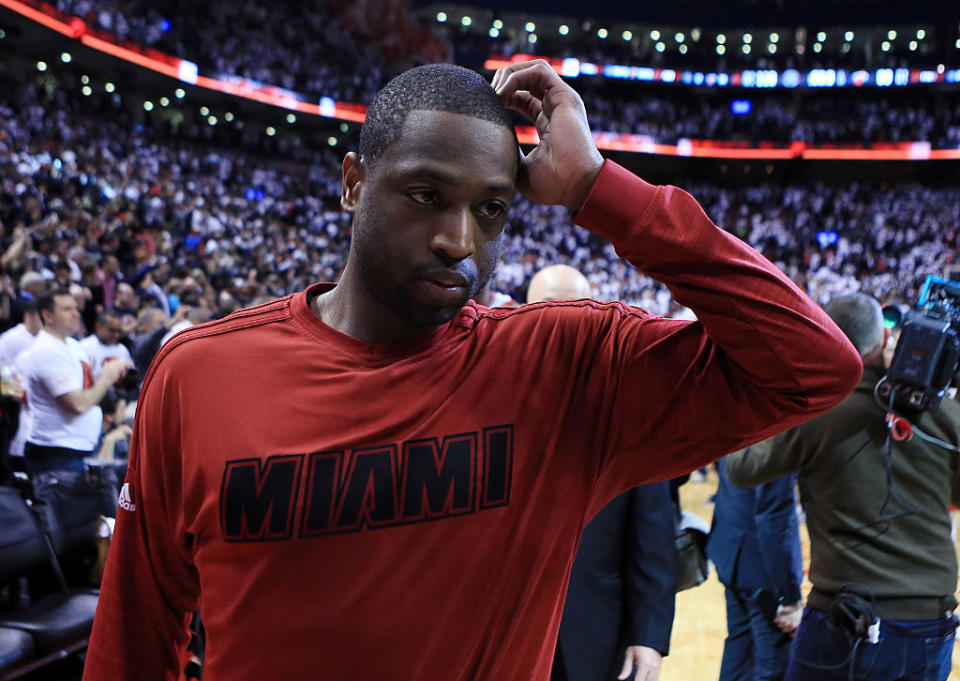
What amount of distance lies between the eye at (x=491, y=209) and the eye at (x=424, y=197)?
0.07m

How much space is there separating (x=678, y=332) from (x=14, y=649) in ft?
9.04

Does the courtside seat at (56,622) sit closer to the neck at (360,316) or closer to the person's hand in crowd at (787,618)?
the neck at (360,316)

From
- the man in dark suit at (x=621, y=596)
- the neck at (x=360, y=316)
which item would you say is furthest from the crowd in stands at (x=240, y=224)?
the neck at (x=360, y=316)

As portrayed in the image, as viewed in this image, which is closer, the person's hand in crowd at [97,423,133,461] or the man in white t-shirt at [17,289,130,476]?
the man in white t-shirt at [17,289,130,476]

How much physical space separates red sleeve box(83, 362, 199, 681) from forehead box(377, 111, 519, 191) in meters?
0.47

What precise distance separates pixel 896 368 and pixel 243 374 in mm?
1758

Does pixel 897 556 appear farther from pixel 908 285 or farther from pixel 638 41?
pixel 638 41

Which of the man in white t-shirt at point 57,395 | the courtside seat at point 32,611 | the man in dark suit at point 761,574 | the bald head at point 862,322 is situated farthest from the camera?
the man in white t-shirt at point 57,395

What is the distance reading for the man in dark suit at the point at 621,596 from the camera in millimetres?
2035

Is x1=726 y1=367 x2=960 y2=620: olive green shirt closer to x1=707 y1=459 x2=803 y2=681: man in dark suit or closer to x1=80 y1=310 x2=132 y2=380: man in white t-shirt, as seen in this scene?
x1=707 y1=459 x2=803 y2=681: man in dark suit

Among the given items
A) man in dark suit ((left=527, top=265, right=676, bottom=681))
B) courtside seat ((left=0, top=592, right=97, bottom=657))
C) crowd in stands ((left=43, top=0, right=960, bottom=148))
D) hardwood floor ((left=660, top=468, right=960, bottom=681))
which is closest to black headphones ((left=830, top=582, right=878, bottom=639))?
man in dark suit ((left=527, top=265, right=676, bottom=681))

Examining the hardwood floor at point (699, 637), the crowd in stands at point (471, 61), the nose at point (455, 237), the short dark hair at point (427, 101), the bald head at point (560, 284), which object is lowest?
the hardwood floor at point (699, 637)

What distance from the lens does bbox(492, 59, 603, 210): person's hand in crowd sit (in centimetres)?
106

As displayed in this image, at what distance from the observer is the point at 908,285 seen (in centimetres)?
1822
